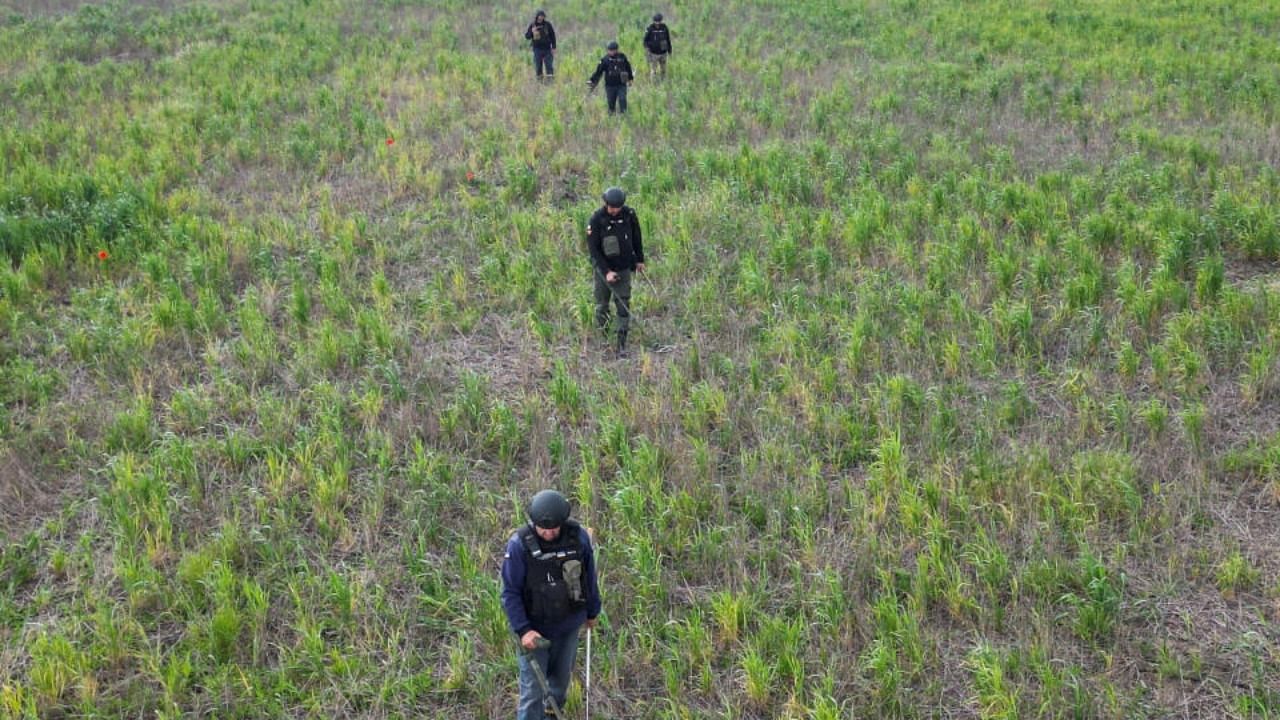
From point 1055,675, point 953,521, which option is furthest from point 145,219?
point 1055,675

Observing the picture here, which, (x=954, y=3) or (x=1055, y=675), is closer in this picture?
(x=1055, y=675)

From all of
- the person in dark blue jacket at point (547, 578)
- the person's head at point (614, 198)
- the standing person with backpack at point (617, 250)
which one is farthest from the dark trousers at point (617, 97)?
the person in dark blue jacket at point (547, 578)

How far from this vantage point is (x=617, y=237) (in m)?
8.81

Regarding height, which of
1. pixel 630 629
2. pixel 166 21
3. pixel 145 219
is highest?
pixel 166 21

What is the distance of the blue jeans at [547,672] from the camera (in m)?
5.00

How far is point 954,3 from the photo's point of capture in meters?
23.0

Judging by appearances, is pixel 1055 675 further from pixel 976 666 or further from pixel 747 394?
pixel 747 394

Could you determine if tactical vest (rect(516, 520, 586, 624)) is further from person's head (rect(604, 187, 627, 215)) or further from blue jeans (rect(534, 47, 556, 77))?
blue jeans (rect(534, 47, 556, 77))

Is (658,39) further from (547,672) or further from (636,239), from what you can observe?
(547,672)

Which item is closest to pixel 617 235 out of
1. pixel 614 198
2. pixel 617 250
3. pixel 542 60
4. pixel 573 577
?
pixel 617 250

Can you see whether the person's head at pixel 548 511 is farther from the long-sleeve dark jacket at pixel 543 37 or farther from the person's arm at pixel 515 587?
the long-sleeve dark jacket at pixel 543 37

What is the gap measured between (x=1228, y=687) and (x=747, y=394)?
398 cm

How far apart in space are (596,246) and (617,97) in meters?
7.50

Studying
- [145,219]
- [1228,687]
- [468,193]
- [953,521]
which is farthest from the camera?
[468,193]
